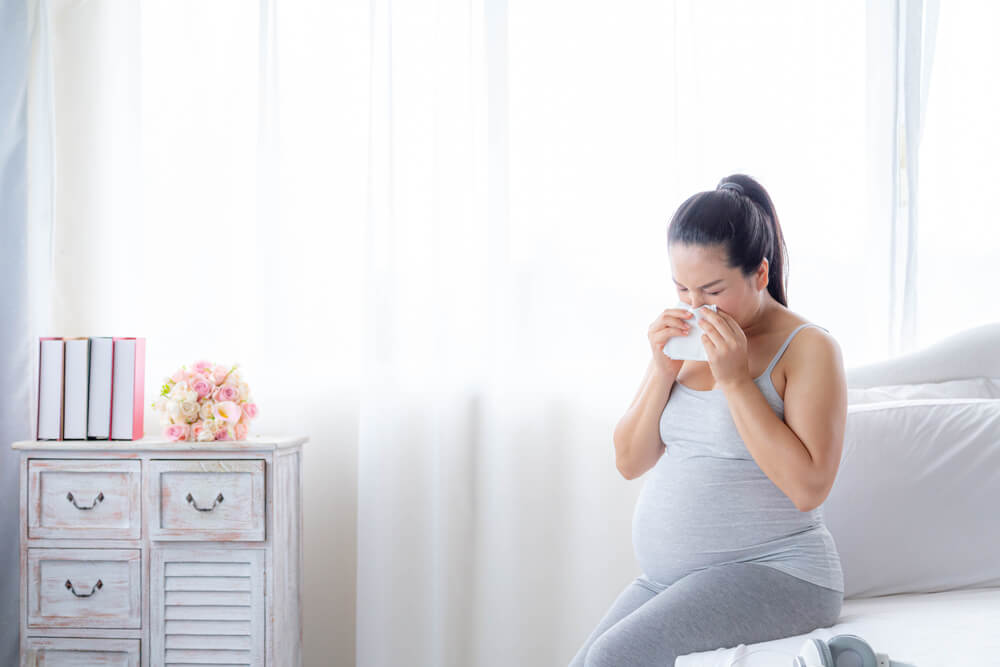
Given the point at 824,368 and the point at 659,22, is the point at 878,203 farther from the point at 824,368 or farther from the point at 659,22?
the point at 824,368

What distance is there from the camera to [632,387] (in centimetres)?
193

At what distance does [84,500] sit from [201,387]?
1.16 feet

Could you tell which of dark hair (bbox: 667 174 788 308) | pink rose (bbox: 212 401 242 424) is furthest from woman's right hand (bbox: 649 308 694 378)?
pink rose (bbox: 212 401 242 424)

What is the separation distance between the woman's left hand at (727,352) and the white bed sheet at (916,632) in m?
0.40

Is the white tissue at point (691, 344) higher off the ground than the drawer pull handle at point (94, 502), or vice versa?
the white tissue at point (691, 344)

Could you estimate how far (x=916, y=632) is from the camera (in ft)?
3.75

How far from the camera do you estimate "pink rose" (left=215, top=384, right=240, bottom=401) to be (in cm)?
174

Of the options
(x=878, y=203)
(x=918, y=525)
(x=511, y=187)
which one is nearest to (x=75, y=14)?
(x=511, y=187)

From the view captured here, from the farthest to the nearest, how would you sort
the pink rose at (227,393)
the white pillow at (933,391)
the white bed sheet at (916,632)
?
the pink rose at (227,393) < the white pillow at (933,391) < the white bed sheet at (916,632)

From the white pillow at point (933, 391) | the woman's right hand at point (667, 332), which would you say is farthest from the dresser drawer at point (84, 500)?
the white pillow at point (933, 391)

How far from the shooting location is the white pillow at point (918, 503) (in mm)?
1396

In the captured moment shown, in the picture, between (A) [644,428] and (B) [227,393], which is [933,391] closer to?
(A) [644,428]

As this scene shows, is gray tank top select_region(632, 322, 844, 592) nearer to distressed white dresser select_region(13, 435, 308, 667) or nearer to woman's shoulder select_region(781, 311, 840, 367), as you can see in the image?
woman's shoulder select_region(781, 311, 840, 367)

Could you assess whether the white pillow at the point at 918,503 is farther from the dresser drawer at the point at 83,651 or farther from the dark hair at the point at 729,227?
the dresser drawer at the point at 83,651
